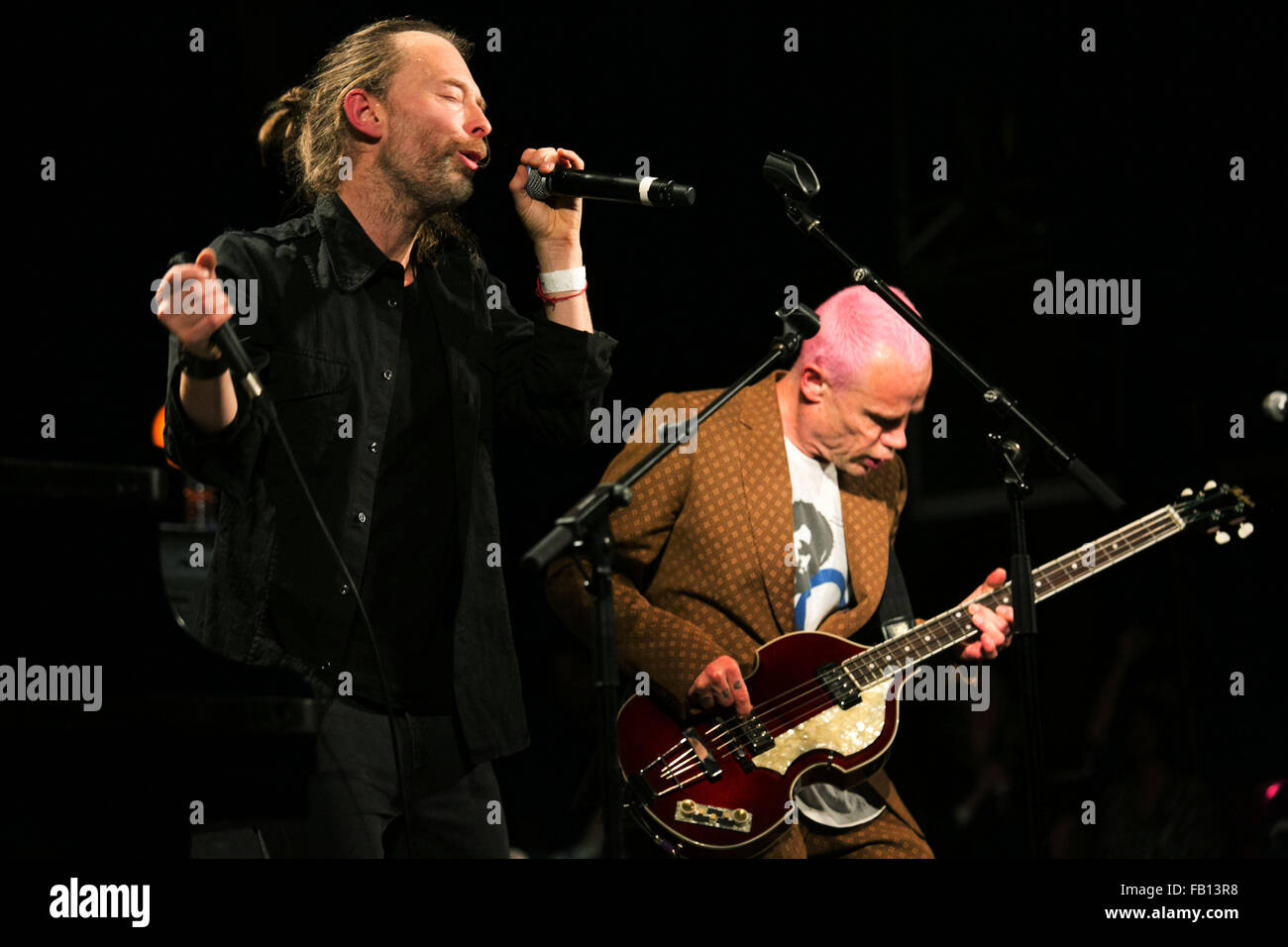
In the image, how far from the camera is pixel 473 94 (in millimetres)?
3023

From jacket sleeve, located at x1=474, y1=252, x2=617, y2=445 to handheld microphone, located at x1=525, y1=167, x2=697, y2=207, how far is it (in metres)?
0.28

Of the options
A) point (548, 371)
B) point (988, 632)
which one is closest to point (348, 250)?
point (548, 371)

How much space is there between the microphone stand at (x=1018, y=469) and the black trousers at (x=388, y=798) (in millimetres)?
998

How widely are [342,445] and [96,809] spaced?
81 cm

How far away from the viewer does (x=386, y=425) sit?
282cm

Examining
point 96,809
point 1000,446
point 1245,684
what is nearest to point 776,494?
point 1000,446

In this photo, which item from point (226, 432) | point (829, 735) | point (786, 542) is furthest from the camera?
point (786, 542)

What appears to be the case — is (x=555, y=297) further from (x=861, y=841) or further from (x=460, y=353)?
(x=861, y=841)

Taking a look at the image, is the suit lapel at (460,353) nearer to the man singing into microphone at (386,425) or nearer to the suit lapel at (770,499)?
the man singing into microphone at (386,425)

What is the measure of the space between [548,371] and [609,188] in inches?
16.1

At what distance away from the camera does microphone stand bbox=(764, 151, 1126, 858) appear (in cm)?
271

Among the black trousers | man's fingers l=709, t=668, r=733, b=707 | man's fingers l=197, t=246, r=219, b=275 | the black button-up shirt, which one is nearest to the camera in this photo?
man's fingers l=197, t=246, r=219, b=275

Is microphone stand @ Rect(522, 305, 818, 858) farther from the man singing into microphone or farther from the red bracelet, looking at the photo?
the red bracelet

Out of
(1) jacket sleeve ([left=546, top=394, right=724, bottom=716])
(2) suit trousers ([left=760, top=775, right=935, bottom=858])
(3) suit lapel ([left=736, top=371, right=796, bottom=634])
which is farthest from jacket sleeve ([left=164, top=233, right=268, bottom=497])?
(2) suit trousers ([left=760, top=775, right=935, bottom=858])
